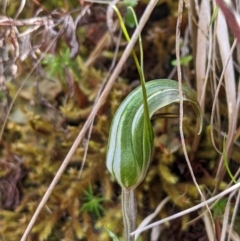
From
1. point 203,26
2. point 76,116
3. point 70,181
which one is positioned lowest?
point 70,181

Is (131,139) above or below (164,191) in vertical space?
above

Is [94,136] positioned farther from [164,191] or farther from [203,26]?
[203,26]

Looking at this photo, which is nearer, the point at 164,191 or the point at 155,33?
the point at 164,191

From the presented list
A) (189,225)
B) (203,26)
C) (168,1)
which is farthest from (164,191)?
→ (168,1)

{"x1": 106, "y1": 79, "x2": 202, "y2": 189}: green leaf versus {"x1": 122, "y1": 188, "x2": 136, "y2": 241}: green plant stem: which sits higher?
{"x1": 106, "y1": 79, "x2": 202, "y2": 189}: green leaf

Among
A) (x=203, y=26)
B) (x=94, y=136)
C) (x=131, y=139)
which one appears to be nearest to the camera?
(x=131, y=139)

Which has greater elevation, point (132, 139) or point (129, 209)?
point (132, 139)

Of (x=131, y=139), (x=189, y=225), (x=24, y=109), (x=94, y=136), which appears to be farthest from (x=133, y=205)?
(x=24, y=109)

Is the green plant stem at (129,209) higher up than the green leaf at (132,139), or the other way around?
the green leaf at (132,139)

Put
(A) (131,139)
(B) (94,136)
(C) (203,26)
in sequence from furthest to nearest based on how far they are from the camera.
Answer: (B) (94,136) → (C) (203,26) → (A) (131,139)
